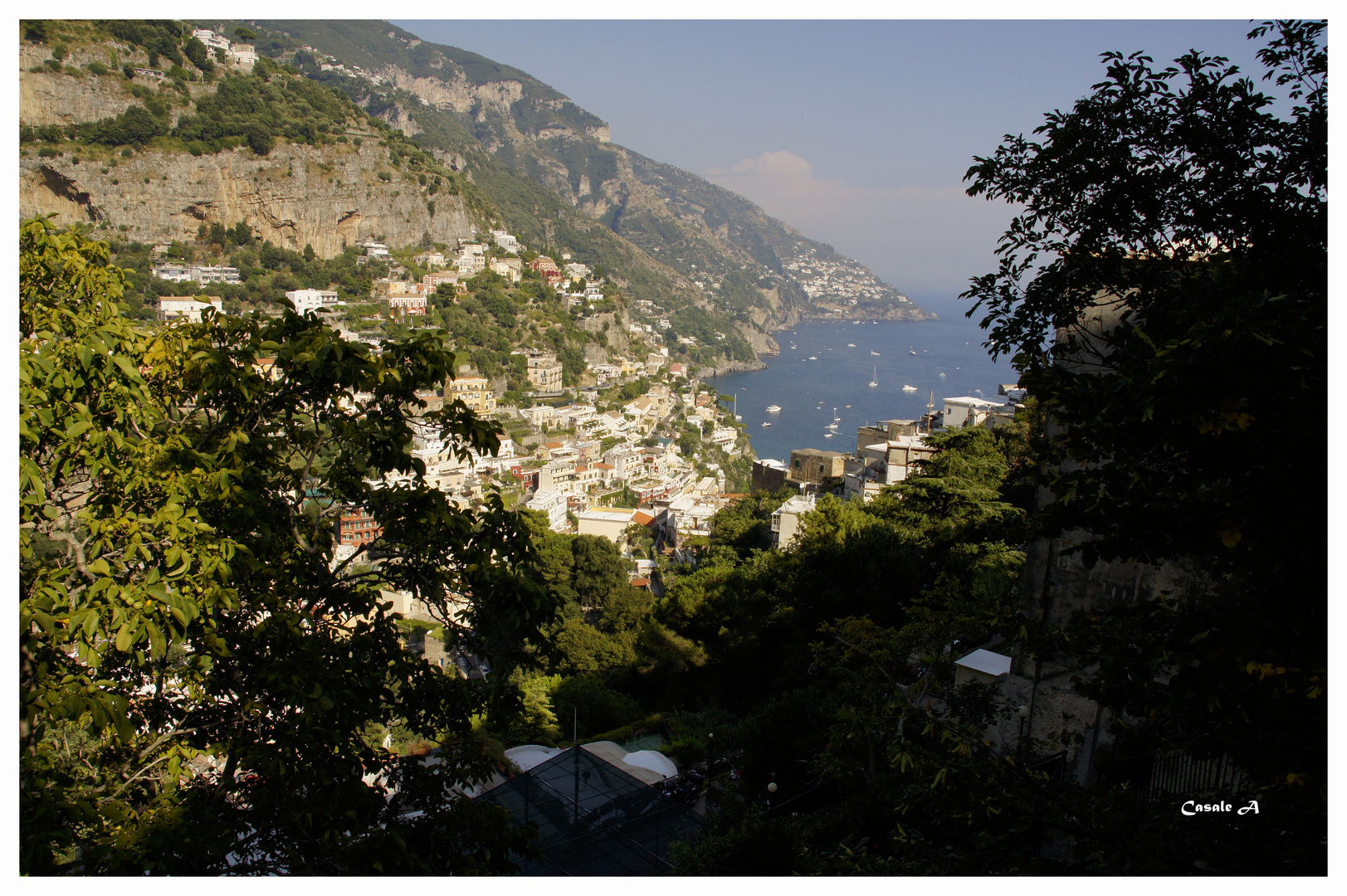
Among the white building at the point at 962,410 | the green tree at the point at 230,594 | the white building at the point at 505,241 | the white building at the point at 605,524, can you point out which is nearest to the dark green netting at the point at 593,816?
the green tree at the point at 230,594

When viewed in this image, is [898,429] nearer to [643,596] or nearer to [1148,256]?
[643,596]

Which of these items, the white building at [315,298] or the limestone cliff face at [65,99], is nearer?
the white building at [315,298]

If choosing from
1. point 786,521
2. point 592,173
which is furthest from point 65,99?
point 592,173

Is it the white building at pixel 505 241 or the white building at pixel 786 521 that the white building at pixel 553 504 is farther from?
the white building at pixel 505 241

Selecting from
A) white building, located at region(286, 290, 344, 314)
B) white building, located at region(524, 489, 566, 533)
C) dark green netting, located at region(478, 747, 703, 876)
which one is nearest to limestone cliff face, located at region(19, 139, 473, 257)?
white building, located at region(286, 290, 344, 314)

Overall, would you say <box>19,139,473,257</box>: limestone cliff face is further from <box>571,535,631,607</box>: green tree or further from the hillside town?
<box>571,535,631,607</box>: green tree

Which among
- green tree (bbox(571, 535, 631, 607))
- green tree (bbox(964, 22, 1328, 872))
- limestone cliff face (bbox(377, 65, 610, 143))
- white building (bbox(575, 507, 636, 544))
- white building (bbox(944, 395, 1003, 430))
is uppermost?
limestone cliff face (bbox(377, 65, 610, 143))

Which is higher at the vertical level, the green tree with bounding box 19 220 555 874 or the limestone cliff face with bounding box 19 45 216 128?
the limestone cliff face with bounding box 19 45 216 128
